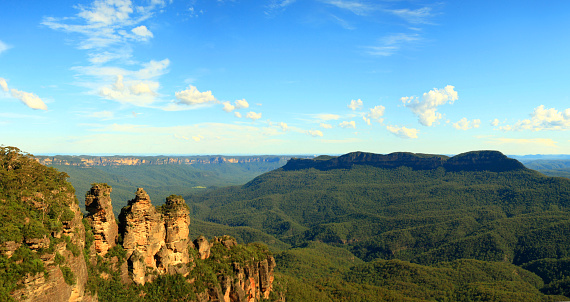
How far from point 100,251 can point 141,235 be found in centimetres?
521

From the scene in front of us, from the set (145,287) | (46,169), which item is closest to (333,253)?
(145,287)

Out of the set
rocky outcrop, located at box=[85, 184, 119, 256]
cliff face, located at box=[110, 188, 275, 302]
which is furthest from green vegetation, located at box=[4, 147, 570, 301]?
rocky outcrop, located at box=[85, 184, 119, 256]

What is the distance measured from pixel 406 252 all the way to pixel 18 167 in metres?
171

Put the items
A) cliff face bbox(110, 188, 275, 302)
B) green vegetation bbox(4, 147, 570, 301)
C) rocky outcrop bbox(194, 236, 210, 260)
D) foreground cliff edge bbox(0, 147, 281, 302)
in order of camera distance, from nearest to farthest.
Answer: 1. foreground cliff edge bbox(0, 147, 281, 302)
2. green vegetation bbox(4, 147, 570, 301)
3. cliff face bbox(110, 188, 275, 302)
4. rocky outcrop bbox(194, 236, 210, 260)

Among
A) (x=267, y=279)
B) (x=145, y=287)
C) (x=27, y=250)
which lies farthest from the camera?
(x=267, y=279)

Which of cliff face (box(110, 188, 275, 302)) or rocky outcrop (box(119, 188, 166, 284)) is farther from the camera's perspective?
cliff face (box(110, 188, 275, 302))

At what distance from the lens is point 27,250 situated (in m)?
23.6

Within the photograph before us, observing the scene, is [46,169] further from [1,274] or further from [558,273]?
[558,273]

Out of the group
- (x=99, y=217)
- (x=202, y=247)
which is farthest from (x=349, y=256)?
(x=99, y=217)

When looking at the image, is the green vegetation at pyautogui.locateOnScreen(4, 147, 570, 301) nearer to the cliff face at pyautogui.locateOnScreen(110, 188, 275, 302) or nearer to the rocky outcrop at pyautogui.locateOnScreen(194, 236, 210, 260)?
the cliff face at pyautogui.locateOnScreen(110, 188, 275, 302)

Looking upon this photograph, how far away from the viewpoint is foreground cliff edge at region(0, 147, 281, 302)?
23.8 m

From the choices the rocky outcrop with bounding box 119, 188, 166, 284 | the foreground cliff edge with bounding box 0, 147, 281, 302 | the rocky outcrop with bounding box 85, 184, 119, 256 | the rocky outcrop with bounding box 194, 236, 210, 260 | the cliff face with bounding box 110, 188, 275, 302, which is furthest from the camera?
the rocky outcrop with bounding box 194, 236, 210, 260

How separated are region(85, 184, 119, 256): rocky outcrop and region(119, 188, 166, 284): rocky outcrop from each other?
272 cm

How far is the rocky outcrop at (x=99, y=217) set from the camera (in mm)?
35250
